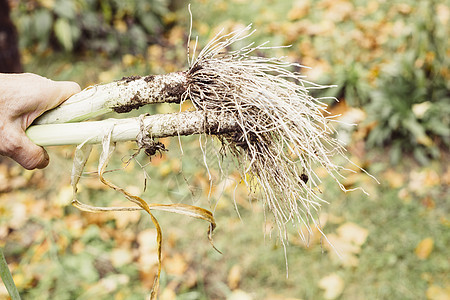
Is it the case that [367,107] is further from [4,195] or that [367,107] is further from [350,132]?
[4,195]

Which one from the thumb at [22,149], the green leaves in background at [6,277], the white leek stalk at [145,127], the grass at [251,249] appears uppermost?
the white leek stalk at [145,127]

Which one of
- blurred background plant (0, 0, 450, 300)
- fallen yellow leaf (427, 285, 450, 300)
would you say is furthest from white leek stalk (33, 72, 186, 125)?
fallen yellow leaf (427, 285, 450, 300)

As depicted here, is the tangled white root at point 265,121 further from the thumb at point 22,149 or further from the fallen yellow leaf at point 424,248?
the fallen yellow leaf at point 424,248

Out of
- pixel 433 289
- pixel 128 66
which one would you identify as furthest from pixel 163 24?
pixel 433 289

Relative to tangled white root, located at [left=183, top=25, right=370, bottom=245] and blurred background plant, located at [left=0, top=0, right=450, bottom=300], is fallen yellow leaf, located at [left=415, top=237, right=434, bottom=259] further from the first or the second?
tangled white root, located at [left=183, top=25, right=370, bottom=245]

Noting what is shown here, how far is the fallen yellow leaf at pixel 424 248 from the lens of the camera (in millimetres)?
2488

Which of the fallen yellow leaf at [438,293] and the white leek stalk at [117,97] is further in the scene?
the fallen yellow leaf at [438,293]

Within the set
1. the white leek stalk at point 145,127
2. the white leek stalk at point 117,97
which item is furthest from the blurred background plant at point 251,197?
the white leek stalk at point 117,97

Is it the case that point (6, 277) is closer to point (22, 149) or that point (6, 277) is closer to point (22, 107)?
point (22, 149)

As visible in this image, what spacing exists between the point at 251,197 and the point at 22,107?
1063 millimetres

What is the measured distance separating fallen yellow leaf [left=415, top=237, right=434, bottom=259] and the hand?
→ 2249 mm

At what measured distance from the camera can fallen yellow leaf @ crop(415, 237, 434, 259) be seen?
2.49 metres

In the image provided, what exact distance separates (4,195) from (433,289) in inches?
118

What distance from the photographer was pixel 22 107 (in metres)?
1.36
